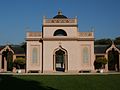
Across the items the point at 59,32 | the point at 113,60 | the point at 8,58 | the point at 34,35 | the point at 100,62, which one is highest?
the point at 59,32

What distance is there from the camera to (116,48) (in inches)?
1763

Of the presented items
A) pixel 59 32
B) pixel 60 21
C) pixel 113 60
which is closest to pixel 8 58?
pixel 59 32

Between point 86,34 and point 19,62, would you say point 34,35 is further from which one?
point 86,34

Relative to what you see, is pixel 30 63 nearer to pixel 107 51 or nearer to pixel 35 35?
pixel 35 35

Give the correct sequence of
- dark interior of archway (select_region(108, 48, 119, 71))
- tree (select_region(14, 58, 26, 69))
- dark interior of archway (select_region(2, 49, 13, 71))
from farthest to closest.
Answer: dark interior of archway (select_region(108, 48, 119, 71)) < dark interior of archway (select_region(2, 49, 13, 71)) < tree (select_region(14, 58, 26, 69))

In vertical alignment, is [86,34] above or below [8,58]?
above

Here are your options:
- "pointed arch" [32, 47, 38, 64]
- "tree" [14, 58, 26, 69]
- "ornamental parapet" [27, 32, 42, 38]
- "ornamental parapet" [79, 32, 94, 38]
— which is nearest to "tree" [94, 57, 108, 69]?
"ornamental parapet" [79, 32, 94, 38]

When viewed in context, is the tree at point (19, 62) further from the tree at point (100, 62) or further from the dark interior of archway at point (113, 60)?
the dark interior of archway at point (113, 60)

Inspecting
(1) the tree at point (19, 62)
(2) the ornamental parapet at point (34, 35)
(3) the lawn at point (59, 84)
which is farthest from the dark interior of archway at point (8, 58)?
(3) the lawn at point (59, 84)

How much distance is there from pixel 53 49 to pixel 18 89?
25.0m

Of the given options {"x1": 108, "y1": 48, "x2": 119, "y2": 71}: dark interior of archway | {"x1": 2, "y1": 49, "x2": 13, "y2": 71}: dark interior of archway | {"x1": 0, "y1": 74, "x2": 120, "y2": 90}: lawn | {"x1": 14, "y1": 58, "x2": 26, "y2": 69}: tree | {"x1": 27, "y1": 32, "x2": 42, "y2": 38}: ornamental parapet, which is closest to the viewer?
{"x1": 0, "y1": 74, "x2": 120, "y2": 90}: lawn

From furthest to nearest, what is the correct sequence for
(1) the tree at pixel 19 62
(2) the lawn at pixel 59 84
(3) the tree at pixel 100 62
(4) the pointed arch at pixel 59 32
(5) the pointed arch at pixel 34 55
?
(4) the pointed arch at pixel 59 32 < (1) the tree at pixel 19 62 < (5) the pointed arch at pixel 34 55 < (3) the tree at pixel 100 62 < (2) the lawn at pixel 59 84

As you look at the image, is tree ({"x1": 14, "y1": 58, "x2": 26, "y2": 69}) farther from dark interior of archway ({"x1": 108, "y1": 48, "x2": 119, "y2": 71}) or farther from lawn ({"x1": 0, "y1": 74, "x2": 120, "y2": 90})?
lawn ({"x1": 0, "y1": 74, "x2": 120, "y2": 90})

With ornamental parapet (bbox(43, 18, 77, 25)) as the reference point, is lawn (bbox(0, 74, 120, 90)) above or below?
below
